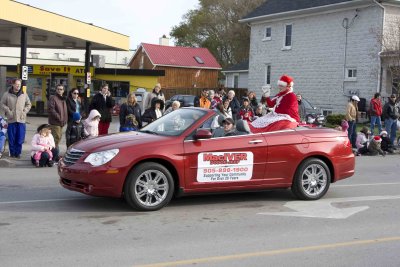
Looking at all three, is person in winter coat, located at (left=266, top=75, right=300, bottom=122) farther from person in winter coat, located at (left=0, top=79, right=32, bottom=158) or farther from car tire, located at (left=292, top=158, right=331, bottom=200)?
person in winter coat, located at (left=0, top=79, right=32, bottom=158)

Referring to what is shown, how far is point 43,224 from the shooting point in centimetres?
699

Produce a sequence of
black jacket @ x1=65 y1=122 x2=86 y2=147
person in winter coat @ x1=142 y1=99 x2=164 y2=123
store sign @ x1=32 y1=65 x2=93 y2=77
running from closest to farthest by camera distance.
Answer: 1. black jacket @ x1=65 y1=122 x2=86 y2=147
2. person in winter coat @ x1=142 y1=99 x2=164 y2=123
3. store sign @ x1=32 y1=65 x2=93 y2=77

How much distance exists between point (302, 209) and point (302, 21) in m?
29.1

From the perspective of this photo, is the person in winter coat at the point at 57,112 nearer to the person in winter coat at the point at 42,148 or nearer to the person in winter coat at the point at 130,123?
the person in winter coat at the point at 42,148

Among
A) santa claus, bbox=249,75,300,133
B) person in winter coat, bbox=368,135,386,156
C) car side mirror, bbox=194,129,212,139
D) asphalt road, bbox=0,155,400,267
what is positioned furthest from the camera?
person in winter coat, bbox=368,135,386,156

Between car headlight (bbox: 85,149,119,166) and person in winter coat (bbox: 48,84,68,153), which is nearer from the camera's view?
car headlight (bbox: 85,149,119,166)

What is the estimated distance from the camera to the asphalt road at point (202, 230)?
18.9ft

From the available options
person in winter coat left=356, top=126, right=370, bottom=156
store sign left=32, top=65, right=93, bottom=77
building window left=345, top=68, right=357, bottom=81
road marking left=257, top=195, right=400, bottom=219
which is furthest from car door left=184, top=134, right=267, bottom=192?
store sign left=32, top=65, right=93, bottom=77

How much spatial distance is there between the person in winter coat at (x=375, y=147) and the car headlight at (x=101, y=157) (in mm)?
12023

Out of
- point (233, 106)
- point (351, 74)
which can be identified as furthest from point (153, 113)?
point (351, 74)

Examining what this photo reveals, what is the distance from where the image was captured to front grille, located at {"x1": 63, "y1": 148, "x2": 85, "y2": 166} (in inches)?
306

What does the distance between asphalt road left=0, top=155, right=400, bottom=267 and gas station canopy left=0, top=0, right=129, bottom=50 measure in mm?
8184

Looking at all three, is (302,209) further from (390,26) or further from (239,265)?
(390,26)

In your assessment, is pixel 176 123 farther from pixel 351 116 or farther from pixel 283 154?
pixel 351 116
